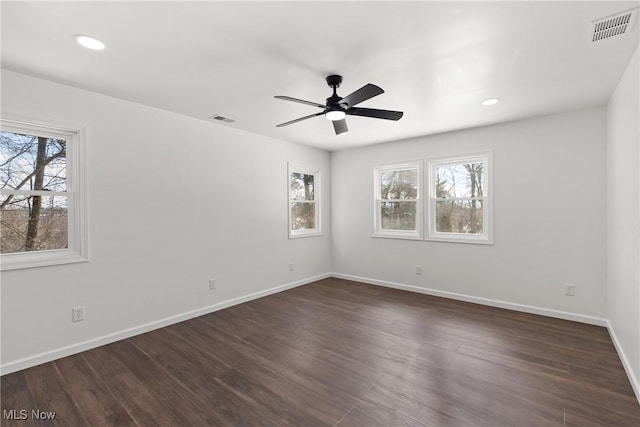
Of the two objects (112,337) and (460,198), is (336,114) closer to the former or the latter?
(460,198)

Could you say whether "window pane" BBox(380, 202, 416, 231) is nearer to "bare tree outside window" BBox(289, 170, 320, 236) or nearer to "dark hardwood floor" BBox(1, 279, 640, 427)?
"bare tree outside window" BBox(289, 170, 320, 236)

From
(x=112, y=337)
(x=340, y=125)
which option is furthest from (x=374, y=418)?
(x=112, y=337)

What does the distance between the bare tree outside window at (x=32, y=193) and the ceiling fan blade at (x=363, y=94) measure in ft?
9.19

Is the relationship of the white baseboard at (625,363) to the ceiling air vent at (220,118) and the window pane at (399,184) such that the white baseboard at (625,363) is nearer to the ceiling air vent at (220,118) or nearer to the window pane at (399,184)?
the window pane at (399,184)

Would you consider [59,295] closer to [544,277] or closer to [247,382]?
[247,382]

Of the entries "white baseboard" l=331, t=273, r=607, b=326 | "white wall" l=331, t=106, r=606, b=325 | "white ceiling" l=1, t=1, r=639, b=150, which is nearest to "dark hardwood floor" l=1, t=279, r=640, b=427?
"white baseboard" l=331, t=273, r=607, b=326

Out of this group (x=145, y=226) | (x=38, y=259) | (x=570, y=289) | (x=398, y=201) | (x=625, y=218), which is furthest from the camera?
(x=398, y=201)

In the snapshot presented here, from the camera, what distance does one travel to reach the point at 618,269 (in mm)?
2740

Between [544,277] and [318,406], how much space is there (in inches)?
130

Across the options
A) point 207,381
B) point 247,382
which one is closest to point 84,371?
point 207,381

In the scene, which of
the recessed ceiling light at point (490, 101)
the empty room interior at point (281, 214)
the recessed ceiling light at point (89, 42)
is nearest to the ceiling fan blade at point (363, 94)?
the empty room interior at point (281, 214)

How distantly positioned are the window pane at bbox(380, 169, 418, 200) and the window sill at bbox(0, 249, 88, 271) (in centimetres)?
435

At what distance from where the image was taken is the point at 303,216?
547 centimetres

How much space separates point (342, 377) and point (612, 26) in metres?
3.07
